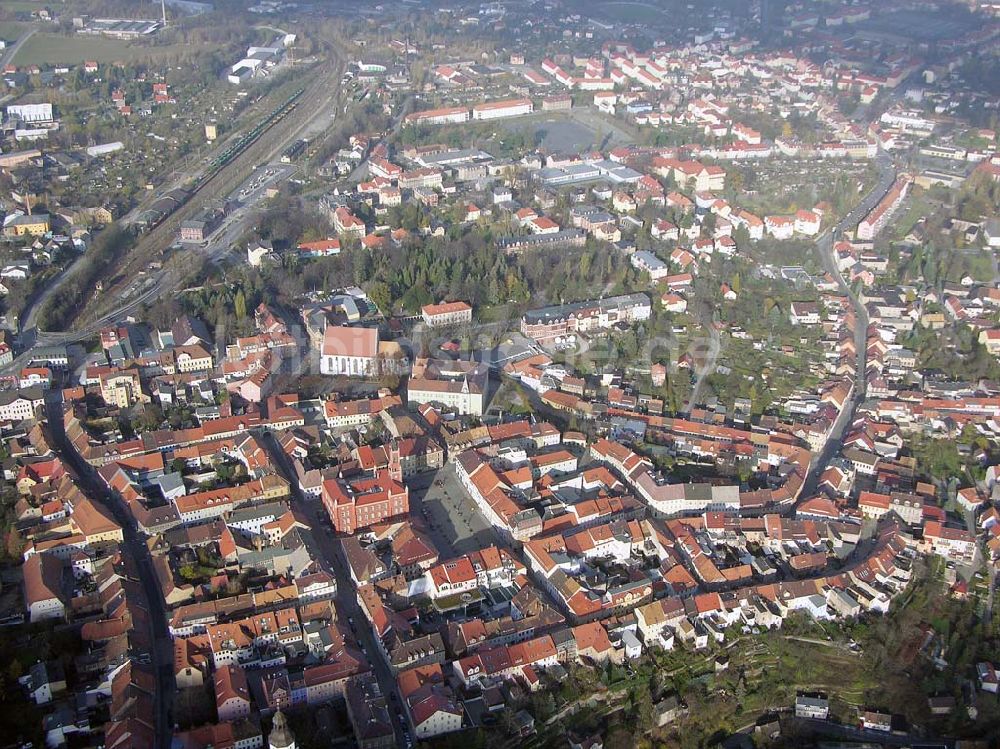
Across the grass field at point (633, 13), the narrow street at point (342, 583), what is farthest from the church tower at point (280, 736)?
the grass field at point (633, 13)

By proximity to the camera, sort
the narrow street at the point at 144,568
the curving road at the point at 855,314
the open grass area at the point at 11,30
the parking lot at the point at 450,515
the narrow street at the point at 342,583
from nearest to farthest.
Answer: the narrow street at the point at 144,568 → the narrow street at the point at 342,583 → the parking lot at the point at 450,515 → the curving road at the point at 855,314 → the open grass area at the point at 11,30

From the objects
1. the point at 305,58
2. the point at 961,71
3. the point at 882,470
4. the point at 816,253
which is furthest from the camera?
the point at 305,58

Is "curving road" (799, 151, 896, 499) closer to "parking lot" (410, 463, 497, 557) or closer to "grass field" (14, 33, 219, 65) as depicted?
"parking lot" (410, 463, 497, 557)

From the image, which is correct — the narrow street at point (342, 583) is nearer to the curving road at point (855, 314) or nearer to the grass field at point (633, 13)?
the curving road at point (855, 314)

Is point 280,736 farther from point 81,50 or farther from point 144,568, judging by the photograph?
point 81,50

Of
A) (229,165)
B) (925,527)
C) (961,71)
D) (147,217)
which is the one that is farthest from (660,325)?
(961,71)

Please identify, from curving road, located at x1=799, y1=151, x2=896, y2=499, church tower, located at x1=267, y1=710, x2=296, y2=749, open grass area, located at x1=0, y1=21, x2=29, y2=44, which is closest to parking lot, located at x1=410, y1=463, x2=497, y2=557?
church tower, located at x1=267, y1=710, x2=296, y2=749

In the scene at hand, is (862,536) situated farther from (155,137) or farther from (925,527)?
(155,137)
